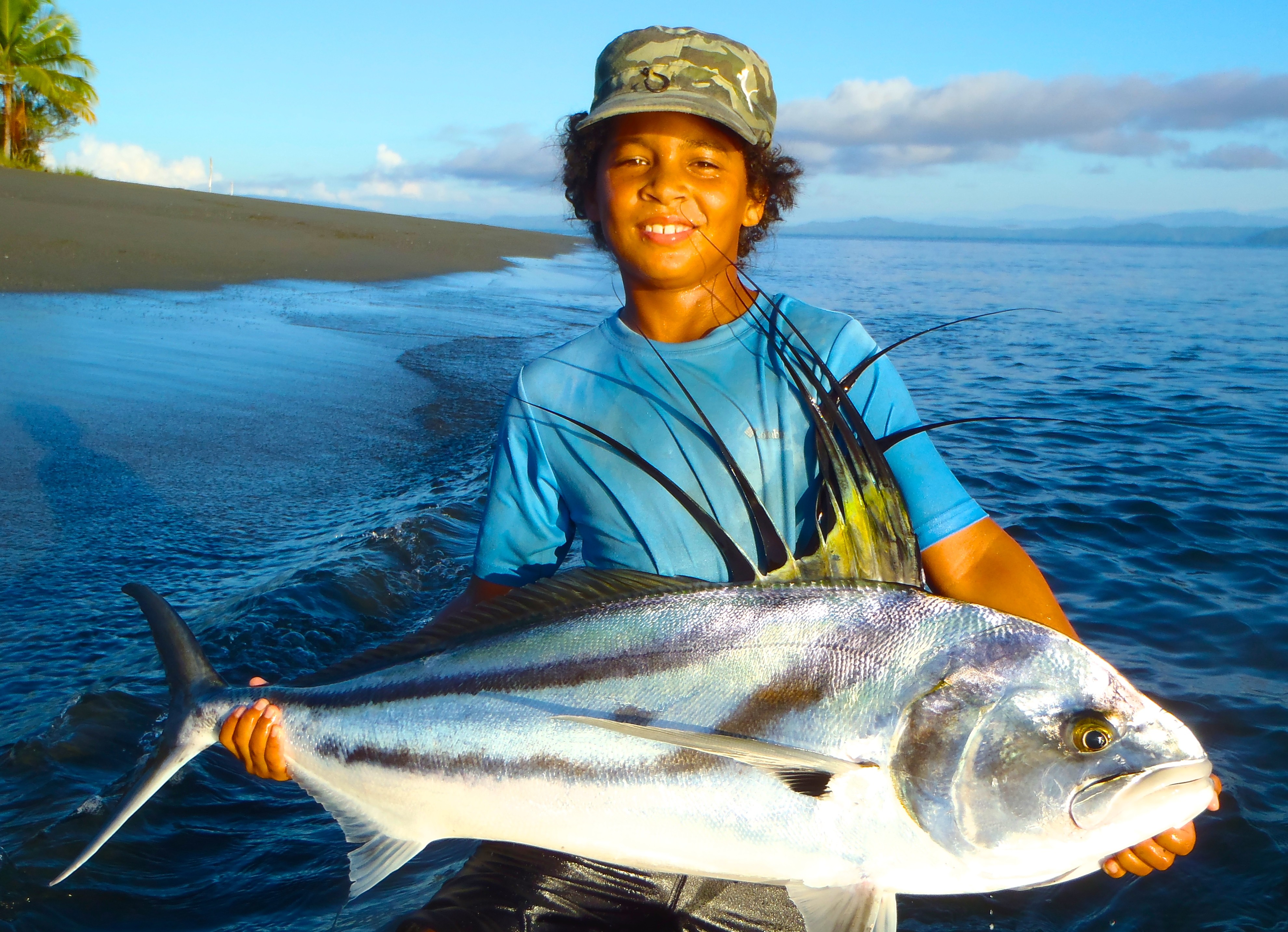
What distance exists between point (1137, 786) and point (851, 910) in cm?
61

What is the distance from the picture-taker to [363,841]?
96.7 inches

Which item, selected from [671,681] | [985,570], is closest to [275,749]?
[671,681]

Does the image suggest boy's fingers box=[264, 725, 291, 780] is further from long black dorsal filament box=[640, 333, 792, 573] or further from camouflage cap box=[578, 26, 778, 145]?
camouflage cap box=[578, 26, 778, 145]

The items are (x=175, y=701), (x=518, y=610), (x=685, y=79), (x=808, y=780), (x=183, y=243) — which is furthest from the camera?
(x=183, y=243)

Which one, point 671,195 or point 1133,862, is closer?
point 1133,862

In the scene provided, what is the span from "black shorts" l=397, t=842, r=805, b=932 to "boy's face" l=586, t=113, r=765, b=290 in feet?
5.57

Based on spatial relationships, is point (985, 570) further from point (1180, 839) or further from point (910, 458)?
point (1180, 839)

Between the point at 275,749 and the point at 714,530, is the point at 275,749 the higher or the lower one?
the lower one

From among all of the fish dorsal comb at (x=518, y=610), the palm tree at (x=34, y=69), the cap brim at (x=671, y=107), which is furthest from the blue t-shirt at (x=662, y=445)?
the palm tree at (x=34, y=69)

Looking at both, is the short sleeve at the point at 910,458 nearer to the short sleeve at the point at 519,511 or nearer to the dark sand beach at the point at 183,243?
the short sleeve at the point at 519,511

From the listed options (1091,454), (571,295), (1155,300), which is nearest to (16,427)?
(1091,454)

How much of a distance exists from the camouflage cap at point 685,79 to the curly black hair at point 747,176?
0.35ft

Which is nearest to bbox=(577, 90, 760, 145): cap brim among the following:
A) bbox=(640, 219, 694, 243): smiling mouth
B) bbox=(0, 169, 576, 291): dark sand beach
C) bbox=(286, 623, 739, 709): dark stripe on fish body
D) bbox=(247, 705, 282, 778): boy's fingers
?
bbox=(640, 219, 694, 243): smiling mouth

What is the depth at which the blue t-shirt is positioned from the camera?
2.79 meters
